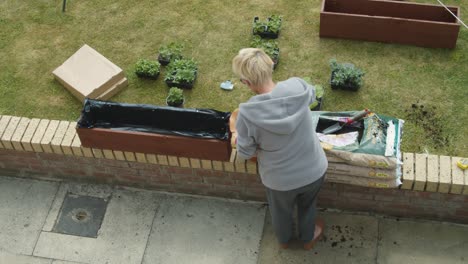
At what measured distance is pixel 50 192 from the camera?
5.96 metres

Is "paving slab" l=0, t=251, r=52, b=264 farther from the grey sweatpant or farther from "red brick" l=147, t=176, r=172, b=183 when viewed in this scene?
the grey sweatpant

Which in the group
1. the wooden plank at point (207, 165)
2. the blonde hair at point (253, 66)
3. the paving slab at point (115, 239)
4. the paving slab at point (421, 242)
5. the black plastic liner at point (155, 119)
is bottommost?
the paving slab at point (115, 239)

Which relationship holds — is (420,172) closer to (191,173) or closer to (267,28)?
(191,173)

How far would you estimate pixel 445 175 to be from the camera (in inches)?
196

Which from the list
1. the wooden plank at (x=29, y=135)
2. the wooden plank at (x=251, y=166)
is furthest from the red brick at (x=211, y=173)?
the wooden plank at (x=29, y=135)

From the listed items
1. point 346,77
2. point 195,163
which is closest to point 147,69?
point 195,163

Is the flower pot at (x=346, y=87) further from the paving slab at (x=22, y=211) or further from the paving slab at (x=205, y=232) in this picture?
the paving slab at (x=22, y=211)

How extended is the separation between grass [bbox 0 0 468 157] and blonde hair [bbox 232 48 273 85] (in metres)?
2.15

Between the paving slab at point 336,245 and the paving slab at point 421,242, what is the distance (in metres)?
0.12

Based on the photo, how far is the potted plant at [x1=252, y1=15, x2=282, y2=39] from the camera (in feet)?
22.9

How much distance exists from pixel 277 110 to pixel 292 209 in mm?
1077

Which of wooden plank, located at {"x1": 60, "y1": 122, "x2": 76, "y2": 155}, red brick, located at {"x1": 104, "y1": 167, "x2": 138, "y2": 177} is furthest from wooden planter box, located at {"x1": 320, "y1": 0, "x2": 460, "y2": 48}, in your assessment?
wooden plank, located at {"x1": 60, "y1": 122, "x2": 76, "y2": 155}

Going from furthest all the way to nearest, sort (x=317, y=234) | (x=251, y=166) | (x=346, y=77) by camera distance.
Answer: (x=346, y=77) < (x=317, y=234) < (x=251, y=166)

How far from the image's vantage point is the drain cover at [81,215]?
563 centimetres
